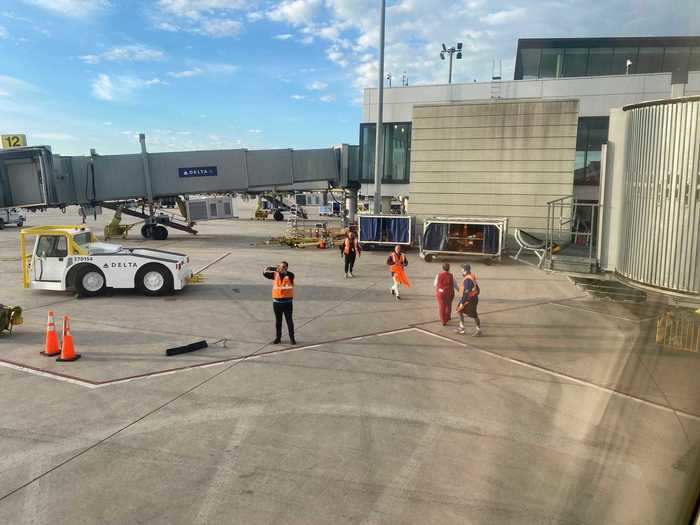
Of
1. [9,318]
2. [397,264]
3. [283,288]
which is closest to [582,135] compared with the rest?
[397,264]

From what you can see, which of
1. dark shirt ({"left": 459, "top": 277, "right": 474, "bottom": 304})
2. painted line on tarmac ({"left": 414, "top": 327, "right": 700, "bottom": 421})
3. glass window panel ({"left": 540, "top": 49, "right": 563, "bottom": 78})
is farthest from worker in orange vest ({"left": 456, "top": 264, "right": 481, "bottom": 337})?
glass window panel ({"left": 540, "top": 49, "right": 563, "bottom": 78})

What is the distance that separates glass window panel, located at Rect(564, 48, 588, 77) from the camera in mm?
36438

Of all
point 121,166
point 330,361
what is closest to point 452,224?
point 330,361

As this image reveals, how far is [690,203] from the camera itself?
18.7 feet

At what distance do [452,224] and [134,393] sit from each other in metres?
16.8

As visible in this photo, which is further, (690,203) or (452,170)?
(452,170)

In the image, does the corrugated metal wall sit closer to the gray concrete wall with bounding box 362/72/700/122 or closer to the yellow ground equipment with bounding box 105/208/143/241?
the gray concrete wall with bounding box 362/72/700/122

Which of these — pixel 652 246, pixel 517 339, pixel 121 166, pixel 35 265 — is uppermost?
pixel 121 166

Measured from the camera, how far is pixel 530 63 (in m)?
38.1

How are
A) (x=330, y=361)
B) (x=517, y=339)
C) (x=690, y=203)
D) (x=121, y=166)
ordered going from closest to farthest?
1. (x=690, y=203)
2. (x=330, y=361)
3. (x=517, y=339)
4. (x=121, y=166)

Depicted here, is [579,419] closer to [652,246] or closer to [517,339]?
[652,246]

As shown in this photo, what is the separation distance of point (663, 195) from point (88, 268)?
44.8ft

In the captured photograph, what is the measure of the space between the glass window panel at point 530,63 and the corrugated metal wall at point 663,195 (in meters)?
34.5

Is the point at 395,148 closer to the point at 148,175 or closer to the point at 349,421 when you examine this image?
the point at 148,175
